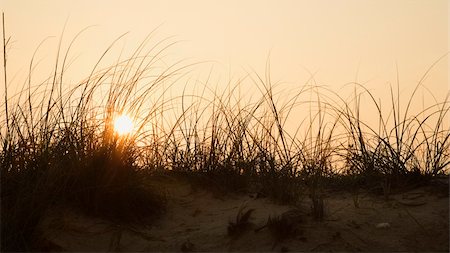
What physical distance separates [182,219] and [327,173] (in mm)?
1197

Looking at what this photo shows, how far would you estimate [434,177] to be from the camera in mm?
3152

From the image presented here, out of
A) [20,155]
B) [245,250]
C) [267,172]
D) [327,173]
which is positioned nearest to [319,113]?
[327,173]

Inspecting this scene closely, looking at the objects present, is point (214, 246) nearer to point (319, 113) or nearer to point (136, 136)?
point (136, 136)

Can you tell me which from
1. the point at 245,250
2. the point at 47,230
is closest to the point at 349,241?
the point at 245,250

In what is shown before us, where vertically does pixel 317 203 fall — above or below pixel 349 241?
above

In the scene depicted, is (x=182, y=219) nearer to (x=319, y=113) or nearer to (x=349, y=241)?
(x=349, y=241)

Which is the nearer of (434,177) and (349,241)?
(349,241)

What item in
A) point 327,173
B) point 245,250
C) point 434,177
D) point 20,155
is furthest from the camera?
point 327,173

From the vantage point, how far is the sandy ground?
2.48m

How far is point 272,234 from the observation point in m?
2.52

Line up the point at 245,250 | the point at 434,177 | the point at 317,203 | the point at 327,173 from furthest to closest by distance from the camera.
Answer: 1. the point at 327,173
2. the point at 434,177
3. the point at 317,203
4. the point at 245,250

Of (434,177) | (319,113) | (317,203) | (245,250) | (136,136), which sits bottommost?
(245,250)

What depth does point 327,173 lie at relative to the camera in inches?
142

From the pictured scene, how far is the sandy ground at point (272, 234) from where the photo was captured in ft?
8.14
